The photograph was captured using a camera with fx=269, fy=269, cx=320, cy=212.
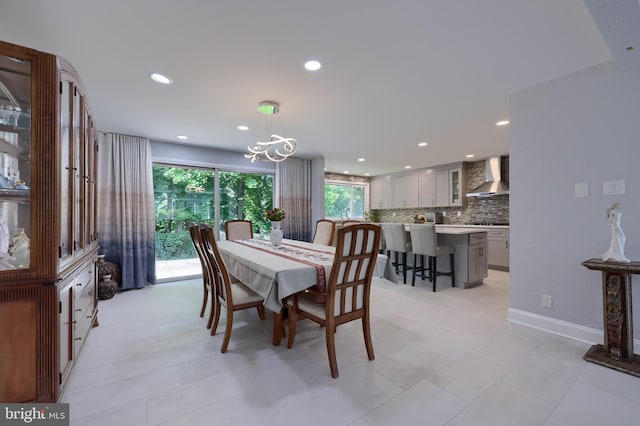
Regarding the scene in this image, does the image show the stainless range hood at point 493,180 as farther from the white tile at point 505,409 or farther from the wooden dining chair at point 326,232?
the white tile at point 505,409

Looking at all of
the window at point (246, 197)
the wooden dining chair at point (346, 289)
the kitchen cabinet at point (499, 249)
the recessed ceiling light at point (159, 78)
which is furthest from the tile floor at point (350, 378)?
the kitchen cabinet at point (499, 249)

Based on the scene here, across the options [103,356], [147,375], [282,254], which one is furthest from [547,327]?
[103,356]

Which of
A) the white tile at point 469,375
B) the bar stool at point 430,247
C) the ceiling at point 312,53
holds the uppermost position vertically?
the ceiling at point 312,53

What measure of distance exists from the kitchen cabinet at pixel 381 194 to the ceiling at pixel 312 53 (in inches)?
167

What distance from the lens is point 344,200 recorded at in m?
8.13

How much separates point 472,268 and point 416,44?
333 cm

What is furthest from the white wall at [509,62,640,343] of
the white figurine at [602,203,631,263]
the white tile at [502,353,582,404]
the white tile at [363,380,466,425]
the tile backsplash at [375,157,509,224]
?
the tile backsplash at [375,157,509,224]

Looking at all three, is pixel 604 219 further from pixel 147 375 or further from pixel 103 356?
pixel 103 356

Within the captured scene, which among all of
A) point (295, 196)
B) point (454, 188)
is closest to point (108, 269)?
point (295, 196)

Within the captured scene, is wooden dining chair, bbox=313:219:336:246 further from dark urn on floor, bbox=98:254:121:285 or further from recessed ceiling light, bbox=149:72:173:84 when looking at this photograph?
dark urn on floor, bbox=98:254:121:285

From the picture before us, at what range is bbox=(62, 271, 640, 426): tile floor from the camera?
4.89 feet

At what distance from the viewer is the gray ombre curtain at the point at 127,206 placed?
13.3 feet

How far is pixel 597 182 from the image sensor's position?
2268 mm

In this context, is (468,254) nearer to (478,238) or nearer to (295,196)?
(478,238)
